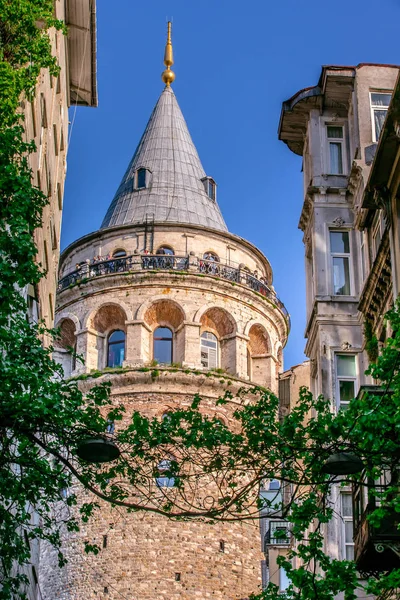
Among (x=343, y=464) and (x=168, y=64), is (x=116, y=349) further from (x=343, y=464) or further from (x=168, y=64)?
(x=343, y=464)

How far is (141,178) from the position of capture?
57.4 m

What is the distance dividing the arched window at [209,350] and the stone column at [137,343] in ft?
6.85

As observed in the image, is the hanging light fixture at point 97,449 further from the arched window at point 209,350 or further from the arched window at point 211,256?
the arched window at point 211,256

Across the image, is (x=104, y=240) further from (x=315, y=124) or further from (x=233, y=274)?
(x=315, y=124)

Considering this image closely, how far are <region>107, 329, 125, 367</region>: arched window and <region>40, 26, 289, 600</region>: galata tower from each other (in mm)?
50

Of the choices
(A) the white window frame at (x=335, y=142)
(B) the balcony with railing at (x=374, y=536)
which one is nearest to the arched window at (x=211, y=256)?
(A) the white window frame at (x=335, y=142)

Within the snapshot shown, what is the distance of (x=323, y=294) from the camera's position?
26375 mm

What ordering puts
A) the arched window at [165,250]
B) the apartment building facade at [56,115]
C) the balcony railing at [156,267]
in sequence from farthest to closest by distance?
1. the arched window at [165,250]
2. the balcony railing at [156,267]
3. the apartment building facade at [56,115]

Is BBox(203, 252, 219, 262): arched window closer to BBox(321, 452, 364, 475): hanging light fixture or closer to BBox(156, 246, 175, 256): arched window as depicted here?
BBox(156, 246, 175, 256): arched window

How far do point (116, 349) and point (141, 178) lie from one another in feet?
29.6

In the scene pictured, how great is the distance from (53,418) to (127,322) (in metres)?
38.3

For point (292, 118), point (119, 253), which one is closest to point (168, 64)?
point (119, 253)

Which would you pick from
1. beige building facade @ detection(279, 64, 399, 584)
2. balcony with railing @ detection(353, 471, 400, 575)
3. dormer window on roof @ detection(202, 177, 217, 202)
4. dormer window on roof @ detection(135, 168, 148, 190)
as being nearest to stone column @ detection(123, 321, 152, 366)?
dormer window on roof @ detection(135, 168, 148, 190)

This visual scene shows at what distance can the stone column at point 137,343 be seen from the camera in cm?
5038
